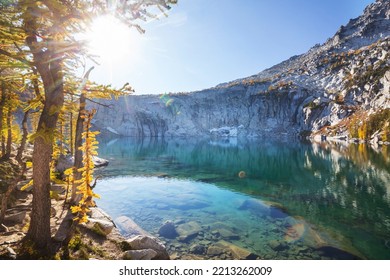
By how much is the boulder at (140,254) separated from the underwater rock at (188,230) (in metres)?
5.44

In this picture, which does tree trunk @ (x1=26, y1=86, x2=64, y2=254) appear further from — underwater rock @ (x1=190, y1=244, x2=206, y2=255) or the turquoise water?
underwater rock @ (x1=190, y1=244, x2=206, y2=255)

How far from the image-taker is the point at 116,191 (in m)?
31.6

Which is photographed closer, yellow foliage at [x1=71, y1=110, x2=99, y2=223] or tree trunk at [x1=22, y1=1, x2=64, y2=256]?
tree trunk at [x1=22, y1=1, x2=64, y2=256]

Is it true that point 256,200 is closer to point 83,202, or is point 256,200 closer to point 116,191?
point 116,191

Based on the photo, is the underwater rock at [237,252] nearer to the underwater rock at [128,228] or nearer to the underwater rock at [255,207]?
the underwater rock at [128,228]

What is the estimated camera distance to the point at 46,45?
8227mm

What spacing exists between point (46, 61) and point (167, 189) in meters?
26.5

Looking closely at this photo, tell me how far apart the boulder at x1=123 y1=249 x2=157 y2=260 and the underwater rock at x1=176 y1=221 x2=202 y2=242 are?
544cm

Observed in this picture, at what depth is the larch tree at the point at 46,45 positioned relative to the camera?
763 cm

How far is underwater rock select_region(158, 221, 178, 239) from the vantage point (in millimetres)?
18406

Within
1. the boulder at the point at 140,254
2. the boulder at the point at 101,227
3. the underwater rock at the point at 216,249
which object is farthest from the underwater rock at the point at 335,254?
the boulder at the point at 101,227

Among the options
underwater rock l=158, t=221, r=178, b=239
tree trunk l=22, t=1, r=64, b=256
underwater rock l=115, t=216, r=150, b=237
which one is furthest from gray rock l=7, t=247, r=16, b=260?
underwater rock l=158, t=221, r=178, b=239
